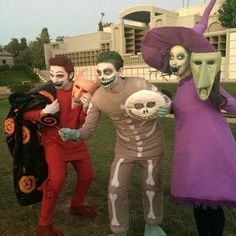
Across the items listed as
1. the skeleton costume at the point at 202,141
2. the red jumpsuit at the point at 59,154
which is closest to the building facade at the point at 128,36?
the red jumpsuit at the point at 59,154

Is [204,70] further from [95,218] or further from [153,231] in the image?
[95,218]

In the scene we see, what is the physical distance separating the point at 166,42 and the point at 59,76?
1.09 m

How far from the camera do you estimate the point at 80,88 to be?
333 centimetres

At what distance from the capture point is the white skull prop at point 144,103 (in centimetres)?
276

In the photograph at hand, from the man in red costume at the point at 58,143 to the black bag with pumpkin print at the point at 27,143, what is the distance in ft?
0.23

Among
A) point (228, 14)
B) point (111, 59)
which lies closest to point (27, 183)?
point (111, 59)

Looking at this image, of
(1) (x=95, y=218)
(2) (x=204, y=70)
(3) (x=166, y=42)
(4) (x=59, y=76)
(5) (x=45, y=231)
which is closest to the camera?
(2) (x=204, y=70)

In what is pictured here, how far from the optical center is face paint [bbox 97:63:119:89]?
2.95m

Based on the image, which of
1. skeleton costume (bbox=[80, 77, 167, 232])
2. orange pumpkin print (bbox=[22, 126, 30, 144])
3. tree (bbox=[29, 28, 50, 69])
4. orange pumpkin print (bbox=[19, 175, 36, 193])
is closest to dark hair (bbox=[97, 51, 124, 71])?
skeleton costume (bbox=[80, 77, 167, 232])

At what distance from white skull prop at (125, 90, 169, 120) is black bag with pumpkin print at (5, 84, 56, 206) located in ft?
3.06

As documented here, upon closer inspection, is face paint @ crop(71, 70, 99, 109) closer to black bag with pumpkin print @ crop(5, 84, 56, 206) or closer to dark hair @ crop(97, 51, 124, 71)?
black bag with pumpkin print @ crop(5, 84, 56, 206)

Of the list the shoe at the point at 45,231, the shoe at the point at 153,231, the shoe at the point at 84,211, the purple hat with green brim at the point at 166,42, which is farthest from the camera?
the shoe at the point at 84,211

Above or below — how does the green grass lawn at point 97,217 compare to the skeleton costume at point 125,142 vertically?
below

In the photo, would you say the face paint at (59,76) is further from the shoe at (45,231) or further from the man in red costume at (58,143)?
the shoe at (45,231)
